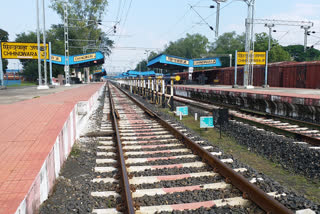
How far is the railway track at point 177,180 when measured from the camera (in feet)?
11.4

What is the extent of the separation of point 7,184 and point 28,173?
289mm

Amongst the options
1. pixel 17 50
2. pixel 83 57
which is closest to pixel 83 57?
pixel 83 57

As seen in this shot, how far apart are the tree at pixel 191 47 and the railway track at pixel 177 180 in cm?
11796

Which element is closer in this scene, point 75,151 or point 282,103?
point 75,151

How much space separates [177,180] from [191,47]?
407 feet

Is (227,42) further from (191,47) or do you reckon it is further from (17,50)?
(17,50)

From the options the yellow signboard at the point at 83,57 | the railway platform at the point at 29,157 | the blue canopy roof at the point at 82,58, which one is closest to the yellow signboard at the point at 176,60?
the blue canopy roof at the point at 82,58

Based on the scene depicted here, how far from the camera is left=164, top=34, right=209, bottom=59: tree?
402ft

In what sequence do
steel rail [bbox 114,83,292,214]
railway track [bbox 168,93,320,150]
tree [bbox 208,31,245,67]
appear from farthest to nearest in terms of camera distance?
tree [bbox 208,31,245,67] < railway track [bbox 168,93,320,150] < steel rail [bbox 114,83,292,214]

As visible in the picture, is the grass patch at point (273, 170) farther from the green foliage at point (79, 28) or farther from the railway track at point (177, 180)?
the green foliage at point (79, 28)

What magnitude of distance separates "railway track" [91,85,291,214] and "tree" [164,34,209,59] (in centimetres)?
11796

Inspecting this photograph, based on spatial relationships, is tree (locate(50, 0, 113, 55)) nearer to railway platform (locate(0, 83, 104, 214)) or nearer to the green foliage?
the green foliage

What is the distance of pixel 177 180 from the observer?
4.38 metres

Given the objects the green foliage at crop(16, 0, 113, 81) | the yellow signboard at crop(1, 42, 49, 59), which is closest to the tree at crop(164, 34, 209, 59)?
the green foliage at crop(16, 0, 113, 81)
